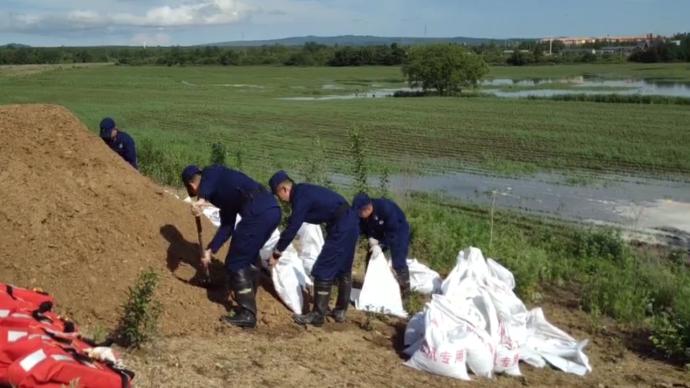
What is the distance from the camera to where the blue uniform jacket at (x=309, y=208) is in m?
6.17

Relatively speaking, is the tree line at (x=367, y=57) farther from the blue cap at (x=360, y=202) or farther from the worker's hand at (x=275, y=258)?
the worker's hand at (x=275, y=258)

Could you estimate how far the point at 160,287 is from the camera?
6027 mm

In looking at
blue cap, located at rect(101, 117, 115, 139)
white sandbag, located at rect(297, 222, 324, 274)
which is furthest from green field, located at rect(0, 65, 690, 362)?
blue cap, located at rect(101, 117, 115, 139)

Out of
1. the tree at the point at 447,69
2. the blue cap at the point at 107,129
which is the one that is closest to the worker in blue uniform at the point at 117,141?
the blue cap at the point at 107,129

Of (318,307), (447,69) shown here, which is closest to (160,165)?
(318,307)

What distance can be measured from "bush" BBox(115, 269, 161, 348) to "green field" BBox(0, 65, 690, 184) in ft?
31.9

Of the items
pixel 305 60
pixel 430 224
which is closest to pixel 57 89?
pixel 430 224

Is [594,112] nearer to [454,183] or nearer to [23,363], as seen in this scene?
[454,183]

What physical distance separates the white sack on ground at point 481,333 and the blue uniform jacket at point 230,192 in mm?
1517

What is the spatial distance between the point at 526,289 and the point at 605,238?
2.76m

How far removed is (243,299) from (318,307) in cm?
69

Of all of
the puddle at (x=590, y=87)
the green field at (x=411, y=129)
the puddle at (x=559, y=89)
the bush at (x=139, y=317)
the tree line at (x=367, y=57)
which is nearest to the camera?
the bush at (x=139, y=317)

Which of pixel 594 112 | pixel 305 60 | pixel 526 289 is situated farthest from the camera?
pixel 305 60

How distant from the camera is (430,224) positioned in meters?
11.0
